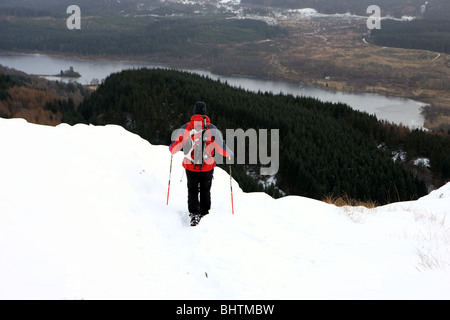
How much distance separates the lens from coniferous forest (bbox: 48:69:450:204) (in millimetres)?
17297

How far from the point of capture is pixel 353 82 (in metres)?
120

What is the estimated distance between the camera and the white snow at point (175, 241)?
378 cm

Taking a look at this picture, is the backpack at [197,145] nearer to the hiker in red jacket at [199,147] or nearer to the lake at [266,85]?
the hiker in red jacket at [199,147]

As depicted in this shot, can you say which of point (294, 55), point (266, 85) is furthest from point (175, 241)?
point (294, 55)

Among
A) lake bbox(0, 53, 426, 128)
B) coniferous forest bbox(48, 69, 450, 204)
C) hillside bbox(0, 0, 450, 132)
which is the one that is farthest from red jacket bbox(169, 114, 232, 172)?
hillside bbox(0, 0, 450, 132)

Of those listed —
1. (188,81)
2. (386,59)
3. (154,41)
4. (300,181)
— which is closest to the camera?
(300,181)

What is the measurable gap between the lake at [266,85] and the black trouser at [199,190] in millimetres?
61711

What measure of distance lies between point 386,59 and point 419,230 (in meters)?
169

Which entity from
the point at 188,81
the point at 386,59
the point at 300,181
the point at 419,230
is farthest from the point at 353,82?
the point at 419,230

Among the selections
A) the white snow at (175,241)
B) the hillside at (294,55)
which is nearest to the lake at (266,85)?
the hillside at (294,55)

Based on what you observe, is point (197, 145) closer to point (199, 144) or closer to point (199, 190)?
point (199, 144)

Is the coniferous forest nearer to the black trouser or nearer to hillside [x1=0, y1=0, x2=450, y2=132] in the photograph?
the black trouser

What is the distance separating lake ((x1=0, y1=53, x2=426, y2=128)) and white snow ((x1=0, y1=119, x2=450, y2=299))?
6141 cm
